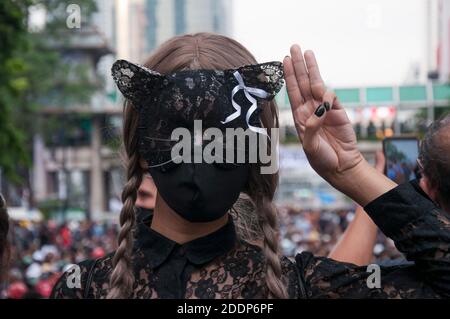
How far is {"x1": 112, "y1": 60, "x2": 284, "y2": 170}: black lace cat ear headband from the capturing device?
2.25 m

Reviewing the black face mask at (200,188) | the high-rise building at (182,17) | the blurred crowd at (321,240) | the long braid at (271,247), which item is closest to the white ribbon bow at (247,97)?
the black face mask at (200,188)

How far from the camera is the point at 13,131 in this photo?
10.1 metres

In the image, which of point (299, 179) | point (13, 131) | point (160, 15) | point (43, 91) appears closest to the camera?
point (13, 131)

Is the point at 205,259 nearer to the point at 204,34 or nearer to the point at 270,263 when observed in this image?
the point at 270,263

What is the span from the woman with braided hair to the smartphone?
103 cm

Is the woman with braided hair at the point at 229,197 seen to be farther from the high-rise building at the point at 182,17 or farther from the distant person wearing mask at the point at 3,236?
the high-rise building at the point at 182,17

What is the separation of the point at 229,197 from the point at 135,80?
45 centimetres

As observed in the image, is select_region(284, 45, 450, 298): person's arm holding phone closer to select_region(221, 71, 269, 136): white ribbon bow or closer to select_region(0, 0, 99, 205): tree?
select_region(221, 71, 269, 136): white ribbon bow

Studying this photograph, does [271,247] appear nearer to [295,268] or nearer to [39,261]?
[295,268]

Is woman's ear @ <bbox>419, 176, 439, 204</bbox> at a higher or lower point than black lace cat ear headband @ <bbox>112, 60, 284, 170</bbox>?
lower

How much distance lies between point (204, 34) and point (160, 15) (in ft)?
125

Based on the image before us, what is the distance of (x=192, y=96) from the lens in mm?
2242

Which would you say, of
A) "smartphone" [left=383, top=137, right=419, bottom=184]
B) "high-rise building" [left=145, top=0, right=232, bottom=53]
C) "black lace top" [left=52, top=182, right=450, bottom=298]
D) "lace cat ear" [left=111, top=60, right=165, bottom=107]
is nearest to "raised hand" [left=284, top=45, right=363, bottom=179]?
"black lace top" [left=52, top=182, right=450, bottom=298]
